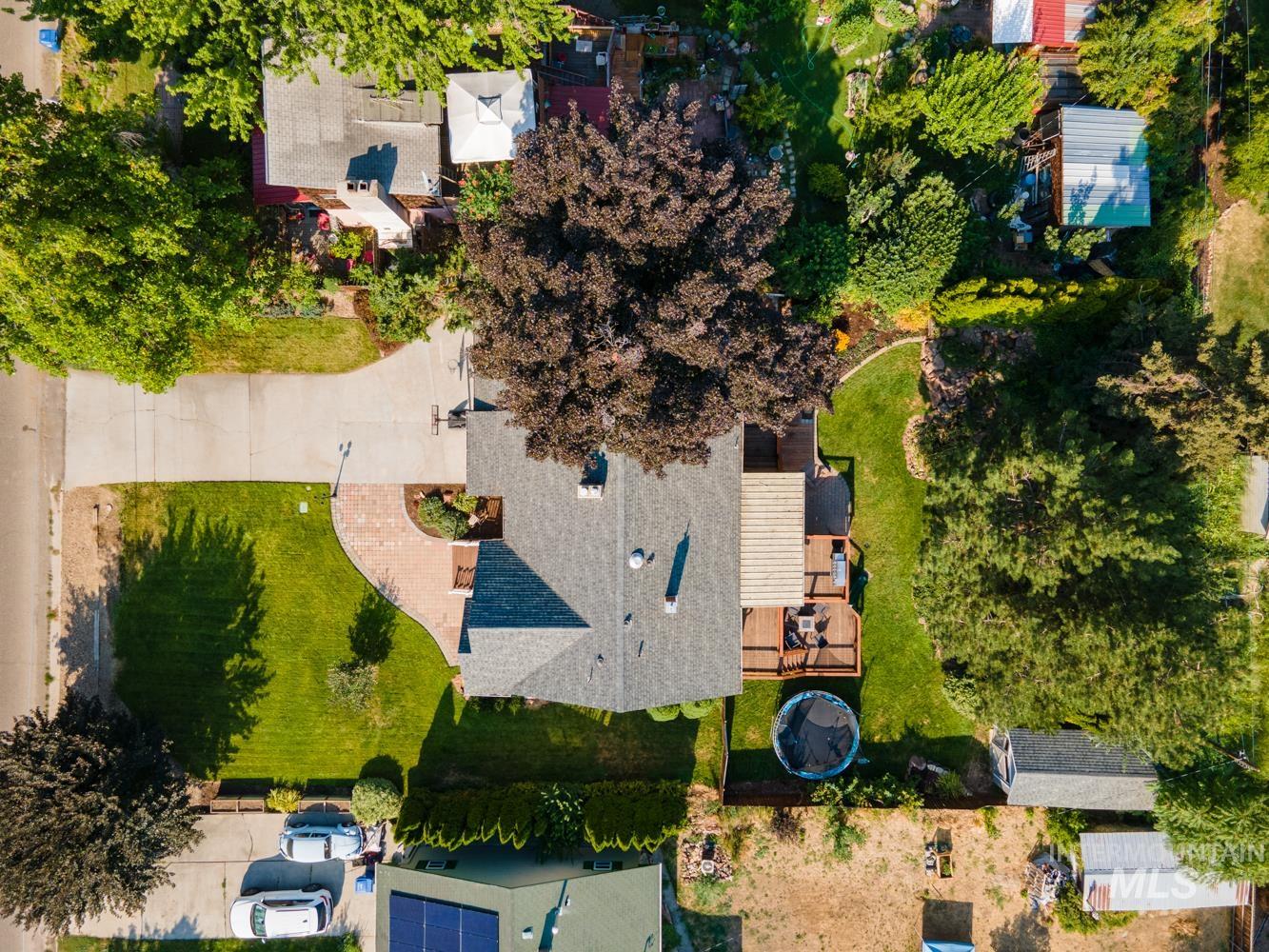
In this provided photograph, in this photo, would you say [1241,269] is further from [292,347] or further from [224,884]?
[224,884]

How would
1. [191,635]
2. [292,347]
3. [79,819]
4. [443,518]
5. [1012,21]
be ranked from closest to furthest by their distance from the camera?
[79,819], [1012,21], [443,518], [191,635], [292,347]

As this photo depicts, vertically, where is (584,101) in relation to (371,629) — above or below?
above

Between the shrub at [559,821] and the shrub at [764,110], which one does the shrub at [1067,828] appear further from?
the shrub at [764,110]

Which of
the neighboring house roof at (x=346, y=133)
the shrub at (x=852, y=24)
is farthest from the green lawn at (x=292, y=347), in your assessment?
the shrub at (x=852, y=24)

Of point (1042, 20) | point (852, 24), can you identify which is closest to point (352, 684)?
point (852, 24)

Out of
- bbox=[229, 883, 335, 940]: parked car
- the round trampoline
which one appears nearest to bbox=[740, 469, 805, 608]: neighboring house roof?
the round trampoline

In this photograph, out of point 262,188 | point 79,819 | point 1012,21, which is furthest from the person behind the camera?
point 1012,21

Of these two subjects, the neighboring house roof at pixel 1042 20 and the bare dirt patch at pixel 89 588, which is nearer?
the neighboring house roof at pixel 1042 20
